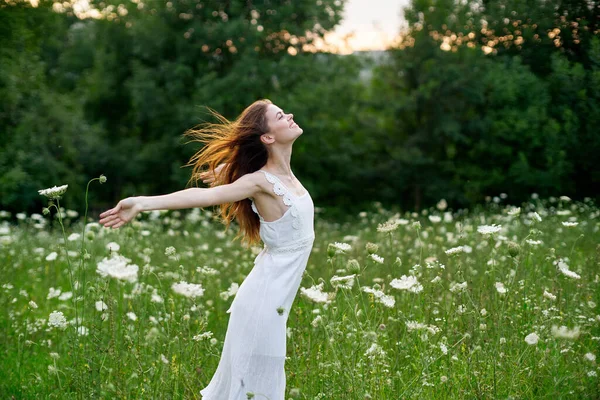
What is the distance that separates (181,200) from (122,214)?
29 centimetres

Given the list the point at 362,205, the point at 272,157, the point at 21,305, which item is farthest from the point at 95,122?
the point at 272,157

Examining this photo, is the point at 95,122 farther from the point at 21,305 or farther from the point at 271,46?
the point at 21,305

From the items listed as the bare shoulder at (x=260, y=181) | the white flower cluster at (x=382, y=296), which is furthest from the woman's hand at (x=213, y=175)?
the white flower cluster at (x=382, y=296)

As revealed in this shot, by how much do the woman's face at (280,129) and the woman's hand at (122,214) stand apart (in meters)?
0.96

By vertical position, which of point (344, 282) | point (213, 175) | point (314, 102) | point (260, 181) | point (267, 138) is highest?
point (267, 138)

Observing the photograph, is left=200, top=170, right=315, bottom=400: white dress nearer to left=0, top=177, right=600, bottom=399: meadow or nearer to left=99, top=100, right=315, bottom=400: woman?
left=99, top=100, right=315, bottom=400: woman

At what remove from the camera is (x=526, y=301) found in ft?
13.1

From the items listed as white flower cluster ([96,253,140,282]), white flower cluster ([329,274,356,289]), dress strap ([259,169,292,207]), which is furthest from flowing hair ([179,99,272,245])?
white flower cluster ([96,253,140,282])

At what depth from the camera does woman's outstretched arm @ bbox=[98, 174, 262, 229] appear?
2.73 meters

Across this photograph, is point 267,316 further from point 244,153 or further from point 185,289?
point 244,153

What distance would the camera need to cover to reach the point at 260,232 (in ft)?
11.1

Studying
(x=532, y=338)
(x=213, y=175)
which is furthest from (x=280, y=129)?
(x=532, y=338)

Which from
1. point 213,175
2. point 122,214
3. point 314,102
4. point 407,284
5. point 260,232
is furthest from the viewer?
point 314,102

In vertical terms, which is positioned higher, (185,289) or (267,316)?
(185,289)
